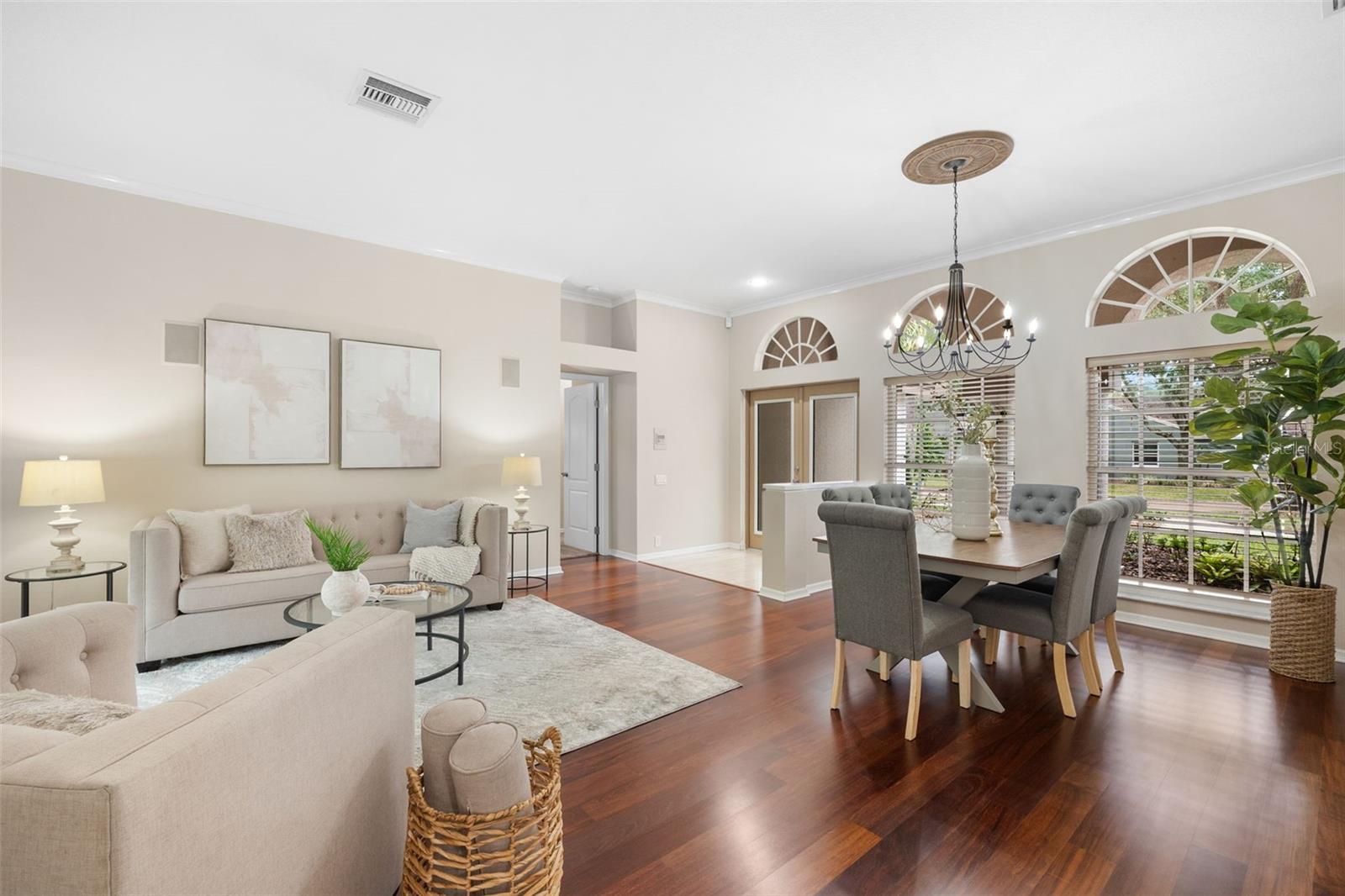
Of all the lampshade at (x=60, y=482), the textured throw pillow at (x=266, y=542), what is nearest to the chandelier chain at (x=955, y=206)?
the textured throw pillow at (x=266, y=542)

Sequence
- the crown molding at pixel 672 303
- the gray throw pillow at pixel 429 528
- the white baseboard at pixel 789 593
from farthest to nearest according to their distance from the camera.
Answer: the crown molding at pixel 672 303 < the white baseboard at pixel 789 593 < the gray throw pillow at pixel 429 528

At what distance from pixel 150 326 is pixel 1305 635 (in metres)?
6.93

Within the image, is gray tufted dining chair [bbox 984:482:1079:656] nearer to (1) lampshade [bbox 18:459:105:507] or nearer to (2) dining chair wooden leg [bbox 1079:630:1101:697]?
(2) dining chair wooden leg [bbox 1079:630:1101:697]

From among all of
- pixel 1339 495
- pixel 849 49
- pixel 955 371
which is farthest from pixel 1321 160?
pixel 849 49

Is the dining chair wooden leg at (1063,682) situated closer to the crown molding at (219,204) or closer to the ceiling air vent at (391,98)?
the ceiling air vent at (391,98)

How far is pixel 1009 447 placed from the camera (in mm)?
4922

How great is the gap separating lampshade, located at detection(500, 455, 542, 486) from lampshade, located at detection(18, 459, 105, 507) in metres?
2.53

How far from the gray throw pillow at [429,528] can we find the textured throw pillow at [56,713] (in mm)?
3302

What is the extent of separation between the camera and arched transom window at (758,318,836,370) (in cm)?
640

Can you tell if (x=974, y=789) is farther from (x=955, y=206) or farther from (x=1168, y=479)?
(x=955, y=206)

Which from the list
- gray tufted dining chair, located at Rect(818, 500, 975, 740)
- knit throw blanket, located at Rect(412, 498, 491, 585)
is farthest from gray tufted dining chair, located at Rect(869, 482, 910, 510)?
knit throw blanket, located at Rect(412, 498, 491, 585)

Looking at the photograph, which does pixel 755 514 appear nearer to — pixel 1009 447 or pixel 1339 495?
pixel 1009 447

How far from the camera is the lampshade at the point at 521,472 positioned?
5172 mm

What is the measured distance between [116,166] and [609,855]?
15.1 ft
